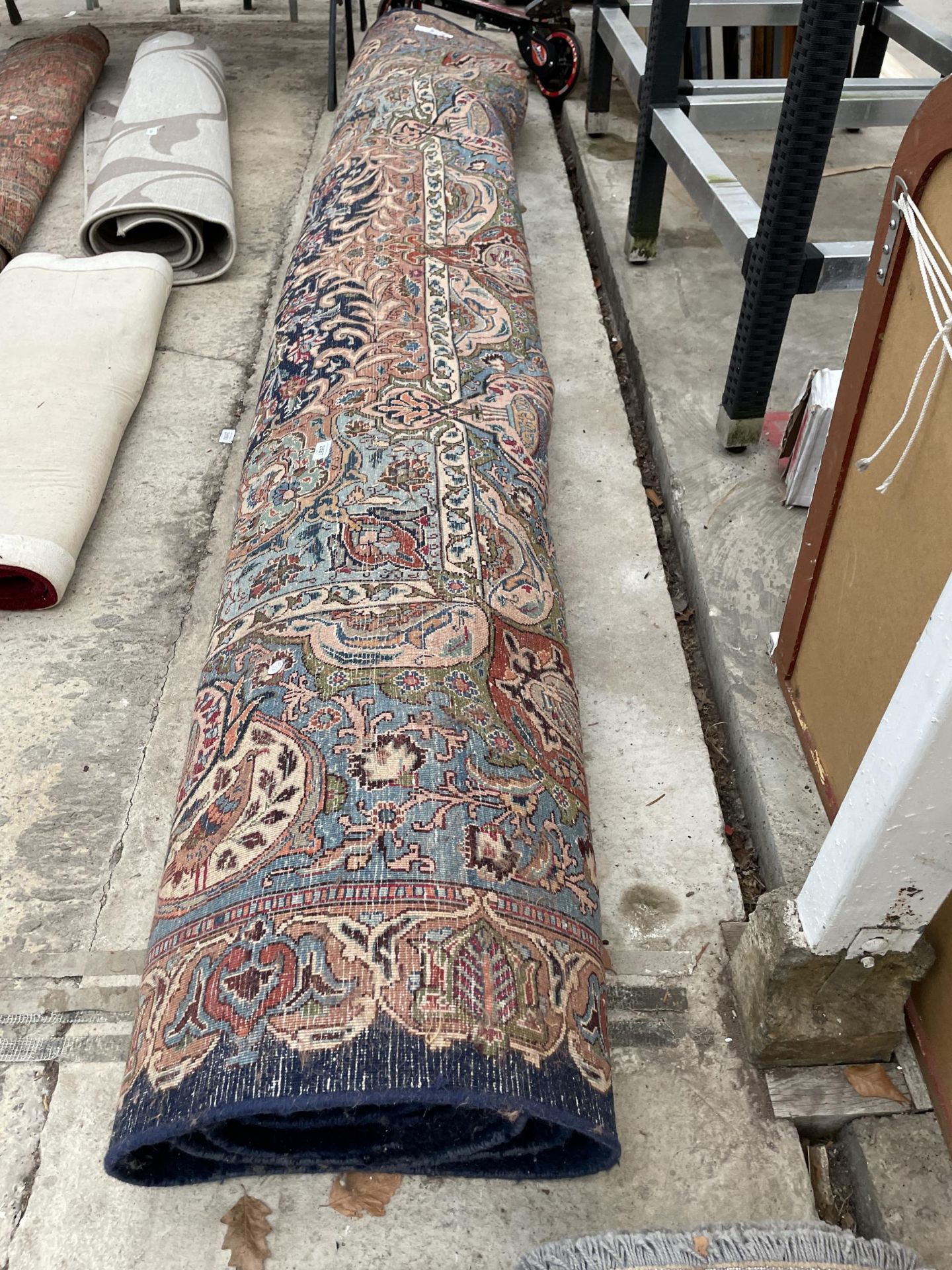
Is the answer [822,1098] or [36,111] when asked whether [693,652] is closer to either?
[822,1098]

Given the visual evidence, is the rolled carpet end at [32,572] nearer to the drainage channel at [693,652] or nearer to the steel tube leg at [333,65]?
the drainage channel at [693,652]

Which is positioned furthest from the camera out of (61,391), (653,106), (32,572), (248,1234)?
(653,106)

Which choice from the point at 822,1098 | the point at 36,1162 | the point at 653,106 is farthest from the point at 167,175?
the point at 822,1098

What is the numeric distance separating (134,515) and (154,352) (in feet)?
3.12

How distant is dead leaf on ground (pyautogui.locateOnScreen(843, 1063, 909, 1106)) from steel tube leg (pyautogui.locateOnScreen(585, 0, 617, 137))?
4475 mm

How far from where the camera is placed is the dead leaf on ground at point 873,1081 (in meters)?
1.77

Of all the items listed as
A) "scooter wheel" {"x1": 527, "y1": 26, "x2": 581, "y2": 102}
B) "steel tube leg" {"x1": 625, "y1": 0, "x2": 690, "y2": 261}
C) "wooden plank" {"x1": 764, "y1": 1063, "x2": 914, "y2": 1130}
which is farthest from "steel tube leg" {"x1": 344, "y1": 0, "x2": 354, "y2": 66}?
"wooden plank" {"x1": 764, "y1": 1063, "x2": 914, "y2": 1130}

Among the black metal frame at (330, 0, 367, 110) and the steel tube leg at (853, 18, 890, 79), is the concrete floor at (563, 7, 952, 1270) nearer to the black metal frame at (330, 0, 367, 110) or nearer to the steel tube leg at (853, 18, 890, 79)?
the steel tube leg at (853, 18, 890, 79)

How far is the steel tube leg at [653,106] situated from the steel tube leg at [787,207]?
992 mm

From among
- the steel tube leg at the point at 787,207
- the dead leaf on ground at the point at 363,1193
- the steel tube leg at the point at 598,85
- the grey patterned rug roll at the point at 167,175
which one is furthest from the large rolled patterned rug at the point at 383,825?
the steel tube leg at the point at 598,85

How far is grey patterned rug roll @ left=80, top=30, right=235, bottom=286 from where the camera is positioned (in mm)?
4043

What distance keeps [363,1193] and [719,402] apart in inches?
101

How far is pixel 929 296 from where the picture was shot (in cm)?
150

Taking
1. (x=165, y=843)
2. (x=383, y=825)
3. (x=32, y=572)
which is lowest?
(x=165, y=843)
